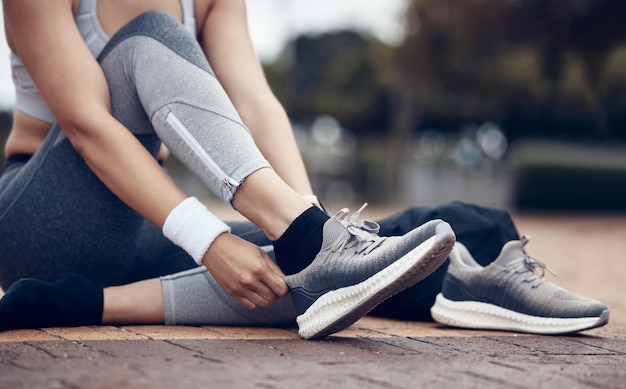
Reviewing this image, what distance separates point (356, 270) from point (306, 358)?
208mm

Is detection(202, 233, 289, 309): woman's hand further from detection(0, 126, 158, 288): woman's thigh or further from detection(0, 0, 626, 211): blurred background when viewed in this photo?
detection(0, 0, 626, 211): blurred background

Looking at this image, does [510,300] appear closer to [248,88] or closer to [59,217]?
[248,88]

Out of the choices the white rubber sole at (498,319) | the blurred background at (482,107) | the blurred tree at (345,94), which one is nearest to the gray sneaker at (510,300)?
the white rubber sole at (498,319)

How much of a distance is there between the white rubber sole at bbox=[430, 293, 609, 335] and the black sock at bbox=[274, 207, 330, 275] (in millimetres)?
601

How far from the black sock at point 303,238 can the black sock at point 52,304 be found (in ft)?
1.55

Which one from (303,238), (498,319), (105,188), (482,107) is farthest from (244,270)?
(482,107)

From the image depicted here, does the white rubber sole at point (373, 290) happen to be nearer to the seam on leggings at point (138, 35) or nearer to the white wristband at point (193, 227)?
the white wristband at point (193, 227)

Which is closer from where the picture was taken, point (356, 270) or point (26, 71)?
point (356, 270)

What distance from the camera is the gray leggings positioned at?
6.01 feet

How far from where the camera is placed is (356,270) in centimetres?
171

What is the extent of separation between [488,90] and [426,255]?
63.7 ft

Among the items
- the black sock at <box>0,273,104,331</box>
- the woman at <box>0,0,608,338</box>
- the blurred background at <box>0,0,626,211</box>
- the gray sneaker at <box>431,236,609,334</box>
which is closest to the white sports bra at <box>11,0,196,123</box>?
the woman at <box>0,0,608,338</box>

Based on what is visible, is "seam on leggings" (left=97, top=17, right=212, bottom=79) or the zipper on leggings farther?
"seam on leggings" (left=97, top=17, right=212, bottom=79)

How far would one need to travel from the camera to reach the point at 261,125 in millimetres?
2148
